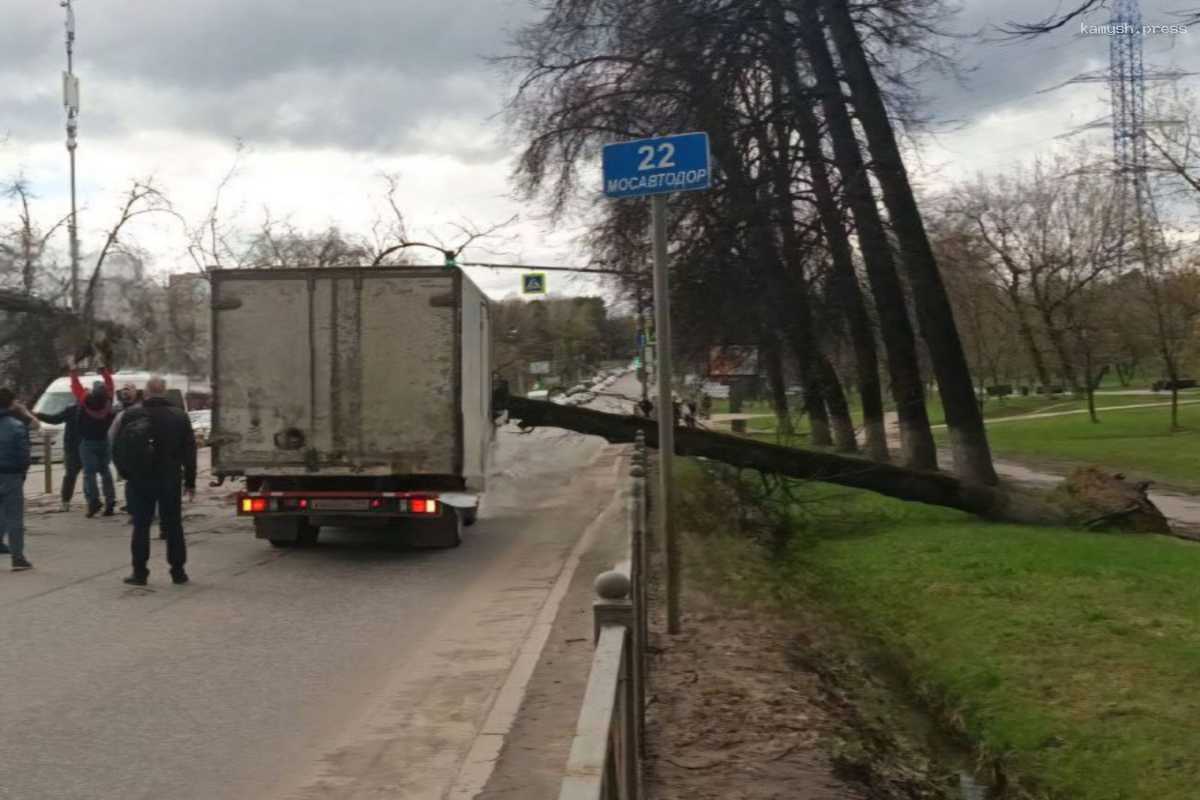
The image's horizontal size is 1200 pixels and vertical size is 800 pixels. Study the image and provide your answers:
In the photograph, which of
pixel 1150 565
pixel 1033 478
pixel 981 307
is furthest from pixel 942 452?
pixel 1150 565

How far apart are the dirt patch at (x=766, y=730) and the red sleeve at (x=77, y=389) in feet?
33.8

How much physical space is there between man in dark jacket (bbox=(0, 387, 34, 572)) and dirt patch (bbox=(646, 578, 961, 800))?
6.73 m

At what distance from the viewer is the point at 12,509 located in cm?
1073

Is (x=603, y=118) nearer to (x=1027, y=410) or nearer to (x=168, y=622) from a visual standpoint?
(x=168, y=622)

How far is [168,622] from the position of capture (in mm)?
8297

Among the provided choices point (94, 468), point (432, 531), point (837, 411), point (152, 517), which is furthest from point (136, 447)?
point (837, 411)

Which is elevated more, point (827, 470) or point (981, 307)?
point (981, 307)

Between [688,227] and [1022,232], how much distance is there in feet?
111

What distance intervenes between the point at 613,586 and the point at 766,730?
7.71ft

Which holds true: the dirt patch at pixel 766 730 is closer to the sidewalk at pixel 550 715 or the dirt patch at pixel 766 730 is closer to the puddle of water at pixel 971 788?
the puddle of water at pixel 971 788

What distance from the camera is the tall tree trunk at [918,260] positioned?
16500 millimetres

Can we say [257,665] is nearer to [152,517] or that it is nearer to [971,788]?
[152,517]

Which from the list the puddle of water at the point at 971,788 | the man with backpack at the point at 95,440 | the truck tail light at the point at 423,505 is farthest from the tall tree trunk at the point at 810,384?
the puddle of water at the point at 971,788

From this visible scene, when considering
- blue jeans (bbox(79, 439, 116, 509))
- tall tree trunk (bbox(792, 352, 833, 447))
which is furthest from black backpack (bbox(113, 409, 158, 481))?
tall tree trunk (bbox(792, 352, 833, 447))
